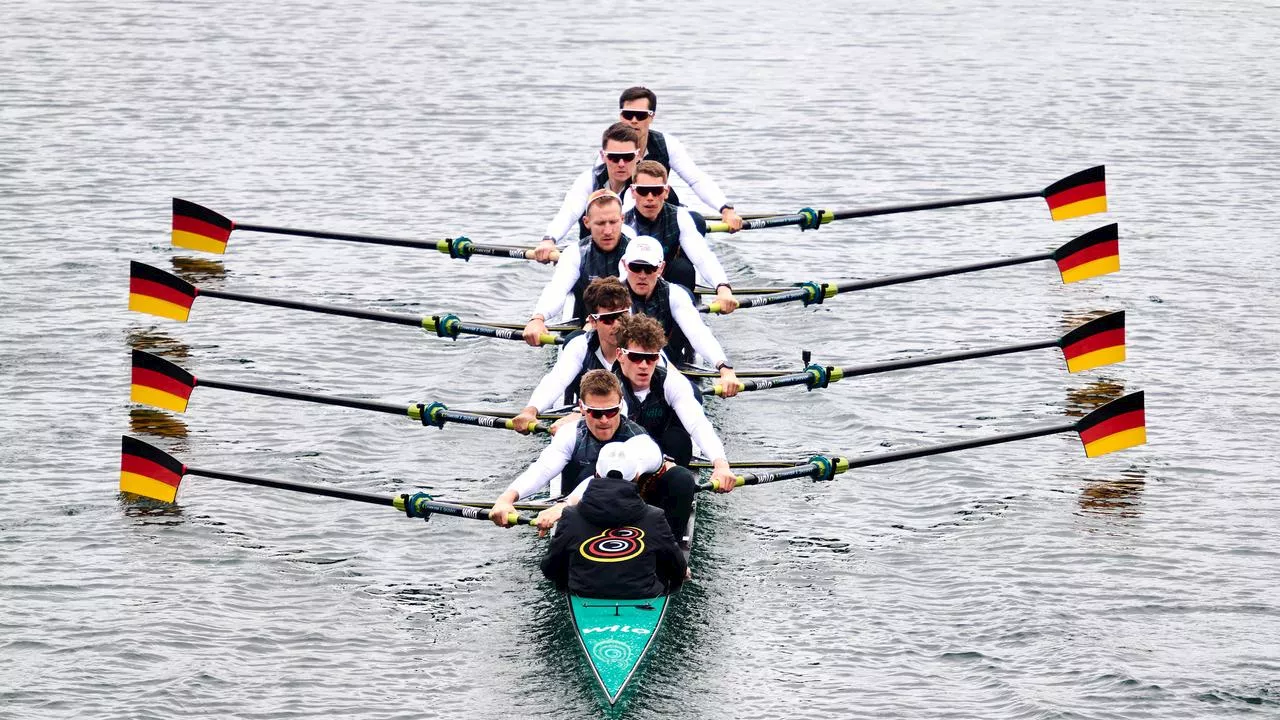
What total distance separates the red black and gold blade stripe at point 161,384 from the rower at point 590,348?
3.72 metres

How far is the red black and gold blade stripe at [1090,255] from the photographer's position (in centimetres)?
1869

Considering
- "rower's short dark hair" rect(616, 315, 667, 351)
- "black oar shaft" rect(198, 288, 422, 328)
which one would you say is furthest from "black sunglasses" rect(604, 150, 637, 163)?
"rower's short dark hair" rect(616, 315, 667, 351)

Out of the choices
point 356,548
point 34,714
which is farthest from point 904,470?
point 34,714

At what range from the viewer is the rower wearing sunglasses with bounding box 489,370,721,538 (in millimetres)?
11695

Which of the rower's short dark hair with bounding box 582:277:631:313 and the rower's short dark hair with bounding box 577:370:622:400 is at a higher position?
the rower's short dark hair with bounding box 582:277:631:313

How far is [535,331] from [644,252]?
1.44 metres

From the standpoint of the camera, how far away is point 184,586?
43.8 ft

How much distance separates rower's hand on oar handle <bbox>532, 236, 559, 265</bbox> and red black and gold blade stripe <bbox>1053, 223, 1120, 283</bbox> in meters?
5.77

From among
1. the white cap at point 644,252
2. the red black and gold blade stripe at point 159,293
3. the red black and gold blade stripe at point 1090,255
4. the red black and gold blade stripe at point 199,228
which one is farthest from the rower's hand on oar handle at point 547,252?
the red black and gold blade stripe at point 1090,255

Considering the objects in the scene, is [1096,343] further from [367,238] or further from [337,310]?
[367,238]

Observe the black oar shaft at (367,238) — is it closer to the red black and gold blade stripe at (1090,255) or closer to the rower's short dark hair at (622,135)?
the rower's short dark hair at (622,135)

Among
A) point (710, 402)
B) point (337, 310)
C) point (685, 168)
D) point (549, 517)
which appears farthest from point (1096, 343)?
point (337, 310)

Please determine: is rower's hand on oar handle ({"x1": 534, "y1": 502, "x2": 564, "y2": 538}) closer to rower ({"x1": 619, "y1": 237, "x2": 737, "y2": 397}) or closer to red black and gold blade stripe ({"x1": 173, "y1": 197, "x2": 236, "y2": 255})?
rower ({"x1": 619, "y1": 237, "x2": 737, "y2": 397})

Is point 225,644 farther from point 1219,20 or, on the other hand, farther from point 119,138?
point 1219,20
